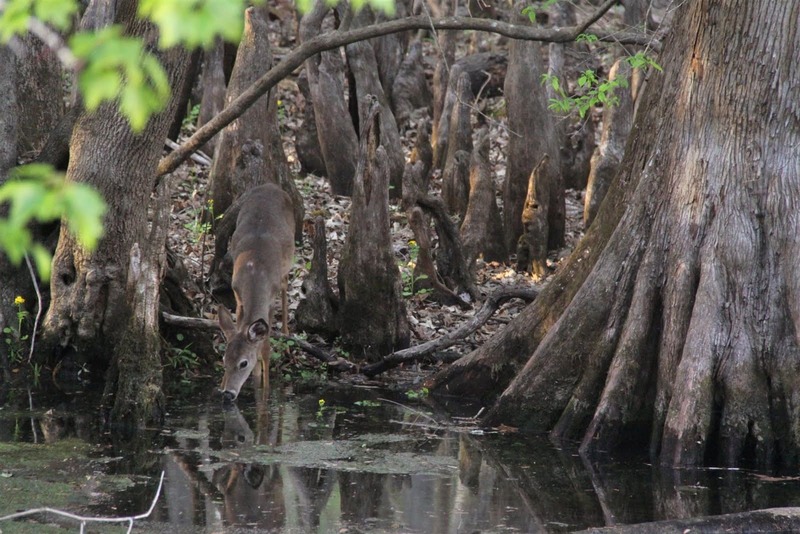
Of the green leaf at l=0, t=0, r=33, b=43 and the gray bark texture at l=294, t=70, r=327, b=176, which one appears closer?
the green leaf at l=0, t=0, r=33, b=43

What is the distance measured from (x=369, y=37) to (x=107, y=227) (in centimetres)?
309

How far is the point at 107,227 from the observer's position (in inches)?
408

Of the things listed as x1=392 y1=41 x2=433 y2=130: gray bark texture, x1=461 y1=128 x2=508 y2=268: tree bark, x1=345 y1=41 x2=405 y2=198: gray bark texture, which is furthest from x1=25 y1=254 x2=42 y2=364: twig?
x1=392 y1=41 x2=433 y2=130: gray bark texture

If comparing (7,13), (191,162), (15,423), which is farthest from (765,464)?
(191,162)

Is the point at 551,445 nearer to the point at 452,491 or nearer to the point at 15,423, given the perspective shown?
the point at 452,491

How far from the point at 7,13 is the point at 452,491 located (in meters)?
5.39

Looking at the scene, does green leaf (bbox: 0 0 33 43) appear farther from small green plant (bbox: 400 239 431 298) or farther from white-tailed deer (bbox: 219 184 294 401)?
small green plant (bbox: 400 239 431 298)

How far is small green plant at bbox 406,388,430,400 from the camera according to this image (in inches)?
424

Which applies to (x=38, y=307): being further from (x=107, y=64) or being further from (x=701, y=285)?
(x=107, y=64)

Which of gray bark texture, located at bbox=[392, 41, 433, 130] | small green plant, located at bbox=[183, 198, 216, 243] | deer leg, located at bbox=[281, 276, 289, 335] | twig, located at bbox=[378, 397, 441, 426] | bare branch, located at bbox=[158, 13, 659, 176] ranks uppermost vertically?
gray bark texture, located at bbox=[392, 41, 433, 130]

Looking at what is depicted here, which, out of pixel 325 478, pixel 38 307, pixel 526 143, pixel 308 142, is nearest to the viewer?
pixel 325 478

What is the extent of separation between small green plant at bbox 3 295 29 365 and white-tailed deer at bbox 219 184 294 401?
6.54 ft

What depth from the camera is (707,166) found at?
29.4 ft

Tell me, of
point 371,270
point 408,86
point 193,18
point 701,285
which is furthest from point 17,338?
point 408,86
